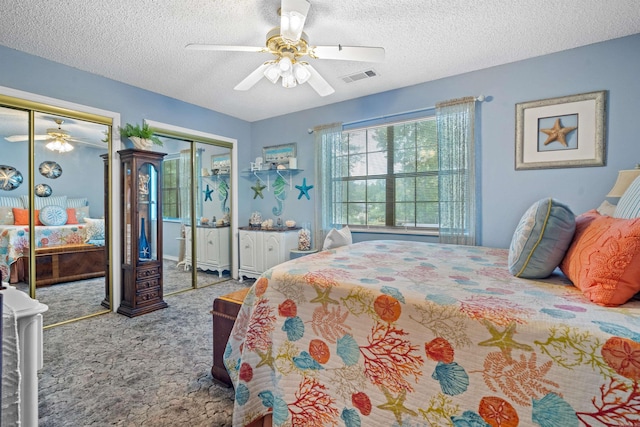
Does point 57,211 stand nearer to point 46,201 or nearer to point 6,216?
point 46,201

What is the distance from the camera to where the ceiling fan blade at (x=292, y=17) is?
1724 millimetres

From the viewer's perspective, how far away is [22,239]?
2699 mm

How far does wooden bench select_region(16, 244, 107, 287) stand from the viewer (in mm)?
2826

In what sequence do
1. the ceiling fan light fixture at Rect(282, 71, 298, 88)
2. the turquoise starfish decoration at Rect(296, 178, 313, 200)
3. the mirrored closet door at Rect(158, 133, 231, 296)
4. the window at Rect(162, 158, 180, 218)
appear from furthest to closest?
the turquoise starfish decoration at Rect(296, 178, 313, 200) < the mirrored closet door at Rect(158, 133, 231, 296) < the window at Rect(162, 158, 180, 218) < the ceiling fan light fixture at Rect(282, 71, 298, 88)

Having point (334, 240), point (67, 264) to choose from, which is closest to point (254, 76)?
point (334, 240)

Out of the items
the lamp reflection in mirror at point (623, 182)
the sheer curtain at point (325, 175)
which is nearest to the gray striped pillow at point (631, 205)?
the lamp reflection in mirror at point (623, 182)

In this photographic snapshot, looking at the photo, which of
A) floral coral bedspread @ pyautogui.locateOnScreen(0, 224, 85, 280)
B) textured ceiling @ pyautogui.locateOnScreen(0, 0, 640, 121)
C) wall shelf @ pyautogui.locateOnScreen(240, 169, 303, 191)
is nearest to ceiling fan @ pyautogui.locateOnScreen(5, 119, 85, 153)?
textured ceiling @ pyautogui.locateOnScreen(0, 0, 640, 121)

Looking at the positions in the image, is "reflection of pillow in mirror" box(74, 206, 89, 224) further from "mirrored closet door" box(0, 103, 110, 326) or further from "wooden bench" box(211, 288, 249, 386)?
"wooden bench" box(211, 288, 249, 386)

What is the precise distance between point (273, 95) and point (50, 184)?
2.54m

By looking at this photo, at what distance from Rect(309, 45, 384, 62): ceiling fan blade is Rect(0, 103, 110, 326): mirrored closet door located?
102 inches

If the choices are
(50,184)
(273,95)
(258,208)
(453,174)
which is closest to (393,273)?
(453,174)

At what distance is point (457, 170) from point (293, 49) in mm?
2063

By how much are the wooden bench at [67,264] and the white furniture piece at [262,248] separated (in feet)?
5.75

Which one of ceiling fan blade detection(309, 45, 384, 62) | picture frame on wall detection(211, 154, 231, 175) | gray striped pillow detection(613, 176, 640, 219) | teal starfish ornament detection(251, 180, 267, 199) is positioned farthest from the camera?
teal starfish ornament detection(251, 180, 267, 199)
